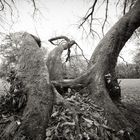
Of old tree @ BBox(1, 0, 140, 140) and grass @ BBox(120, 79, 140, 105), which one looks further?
grass @ BBox(120, 79, 140, 105)

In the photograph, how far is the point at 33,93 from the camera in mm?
1892

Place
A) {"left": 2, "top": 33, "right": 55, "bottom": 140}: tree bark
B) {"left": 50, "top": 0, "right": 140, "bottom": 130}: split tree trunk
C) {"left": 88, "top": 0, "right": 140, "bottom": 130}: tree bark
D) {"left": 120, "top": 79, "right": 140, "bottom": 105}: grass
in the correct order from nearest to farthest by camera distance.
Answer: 1. {"left": 2, "top": 33, "right": 55, "bottom": 140}: tree bark
2. {"left": 50, "top": 0, "right": 140, "bottom": 130}: split tree trunk
3. {"left": 88, "top": 0, "right": 140, "bottom": 130}: tree bark
4. {"left": 120, "top": 79, "right": 140, "bottom": 105}: grass

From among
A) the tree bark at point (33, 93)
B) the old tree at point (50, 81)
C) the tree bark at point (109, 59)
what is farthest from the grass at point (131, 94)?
the tree bark at point (33, 93)

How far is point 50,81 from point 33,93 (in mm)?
508

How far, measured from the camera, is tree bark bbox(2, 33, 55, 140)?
4.97ft

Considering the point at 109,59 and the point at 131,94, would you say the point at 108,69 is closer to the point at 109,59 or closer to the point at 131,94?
the point at 109,59

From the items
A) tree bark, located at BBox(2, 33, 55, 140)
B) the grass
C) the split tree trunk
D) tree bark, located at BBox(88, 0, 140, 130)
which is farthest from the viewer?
the grass

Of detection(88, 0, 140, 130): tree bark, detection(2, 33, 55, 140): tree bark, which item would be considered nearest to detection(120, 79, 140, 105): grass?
detection(88, 0, 140, 130): tree bark

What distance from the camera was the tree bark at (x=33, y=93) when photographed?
1.51 meters

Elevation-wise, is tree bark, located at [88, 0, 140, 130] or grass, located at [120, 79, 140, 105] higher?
tree bark, located at [88, 0, 140, 130]

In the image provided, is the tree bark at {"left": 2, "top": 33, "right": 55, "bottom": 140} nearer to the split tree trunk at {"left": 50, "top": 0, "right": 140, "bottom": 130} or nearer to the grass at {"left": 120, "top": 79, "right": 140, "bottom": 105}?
the split tree trunk at {"left": 50, "top": 0, "right": 140, "bottom": 130}

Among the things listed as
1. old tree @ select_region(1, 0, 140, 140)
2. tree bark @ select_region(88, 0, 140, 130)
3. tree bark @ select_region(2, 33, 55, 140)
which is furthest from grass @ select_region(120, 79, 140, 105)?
tree bark @ select_region(2, 33, 55, 140)

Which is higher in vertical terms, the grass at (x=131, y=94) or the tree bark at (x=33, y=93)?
the tree bark at (x=33, y=93)

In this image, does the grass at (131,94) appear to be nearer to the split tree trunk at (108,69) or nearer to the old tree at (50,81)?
the split tree trunk at (108,69)
